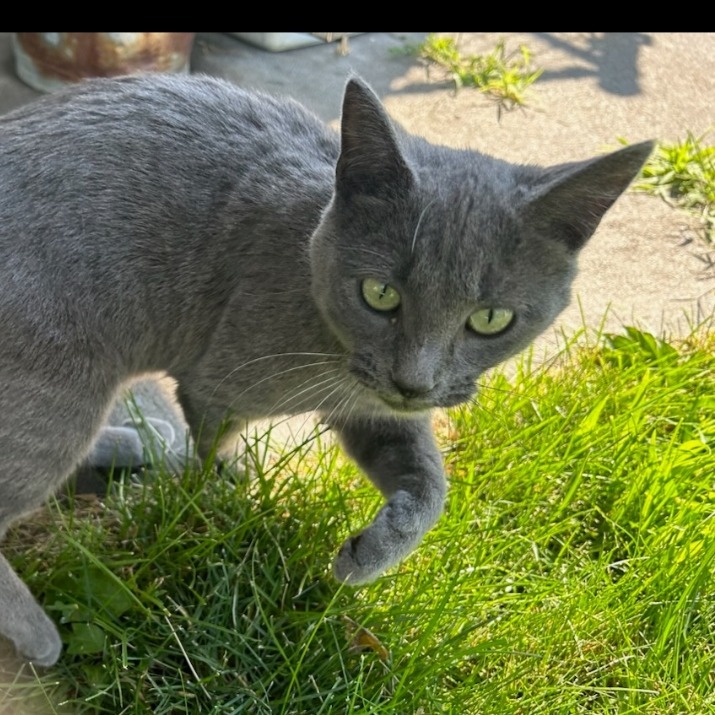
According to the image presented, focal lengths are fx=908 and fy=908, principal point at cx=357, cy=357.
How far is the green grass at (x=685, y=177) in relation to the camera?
3.13 m

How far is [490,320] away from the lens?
4.87 ft

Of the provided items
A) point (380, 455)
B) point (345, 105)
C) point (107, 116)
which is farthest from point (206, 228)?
point (380, 455)

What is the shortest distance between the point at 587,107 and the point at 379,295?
2361 millimetres

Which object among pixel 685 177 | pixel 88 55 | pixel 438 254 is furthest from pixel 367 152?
pixel 685 177

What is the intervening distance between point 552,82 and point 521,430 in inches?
79.6

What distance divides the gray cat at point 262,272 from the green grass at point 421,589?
0.13m

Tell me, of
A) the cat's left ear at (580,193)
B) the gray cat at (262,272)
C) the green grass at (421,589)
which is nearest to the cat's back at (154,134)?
the gray cat at (262,272)

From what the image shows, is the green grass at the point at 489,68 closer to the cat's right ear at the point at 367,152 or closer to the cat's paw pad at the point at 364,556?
the cat's right ear at the point at 367,152

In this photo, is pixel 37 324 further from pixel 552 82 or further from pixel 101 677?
pixel 552 82

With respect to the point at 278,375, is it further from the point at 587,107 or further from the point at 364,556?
the point at 587,107

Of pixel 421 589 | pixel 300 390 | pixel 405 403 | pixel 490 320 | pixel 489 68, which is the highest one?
pixel 490 320

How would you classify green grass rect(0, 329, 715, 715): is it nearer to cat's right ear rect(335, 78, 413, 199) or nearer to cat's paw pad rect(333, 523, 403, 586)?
cat's paw pad rect(333, 523, 403, 586)

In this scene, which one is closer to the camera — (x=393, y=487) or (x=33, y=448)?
(x=33, y=448)
